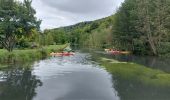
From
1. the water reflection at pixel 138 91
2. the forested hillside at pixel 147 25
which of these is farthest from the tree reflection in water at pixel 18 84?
the forested hillside at pixel 147 25

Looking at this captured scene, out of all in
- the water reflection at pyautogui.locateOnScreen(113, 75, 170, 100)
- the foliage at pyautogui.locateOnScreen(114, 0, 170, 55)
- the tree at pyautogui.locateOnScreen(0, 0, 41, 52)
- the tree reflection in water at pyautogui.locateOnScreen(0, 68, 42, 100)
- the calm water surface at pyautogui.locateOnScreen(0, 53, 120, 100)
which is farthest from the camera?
the foliage at pyautogui.locateOnScreen(114, 0, 170, 55)

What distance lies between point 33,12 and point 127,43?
1873 inches

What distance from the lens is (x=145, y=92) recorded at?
29.8m

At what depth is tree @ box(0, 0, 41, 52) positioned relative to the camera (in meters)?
64.1

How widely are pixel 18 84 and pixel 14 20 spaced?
34.1 metres

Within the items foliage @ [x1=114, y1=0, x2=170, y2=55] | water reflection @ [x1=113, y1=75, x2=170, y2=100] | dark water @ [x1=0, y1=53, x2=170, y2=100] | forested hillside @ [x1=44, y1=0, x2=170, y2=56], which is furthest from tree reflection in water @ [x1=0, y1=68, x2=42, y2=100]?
foliage @ [x1=114, y1=0, x2=170, y2=55]

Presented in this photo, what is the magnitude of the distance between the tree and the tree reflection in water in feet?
70.1

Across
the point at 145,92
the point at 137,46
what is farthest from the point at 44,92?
the point at 137,46

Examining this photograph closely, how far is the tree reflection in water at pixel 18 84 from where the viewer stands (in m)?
27.4

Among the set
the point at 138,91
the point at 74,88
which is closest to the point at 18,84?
the point at 74,88

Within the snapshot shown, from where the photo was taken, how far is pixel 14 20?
65.6 metres

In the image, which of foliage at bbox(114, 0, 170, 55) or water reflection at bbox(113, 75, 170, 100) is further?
foliage at bbox(114, 0, 170, 55)

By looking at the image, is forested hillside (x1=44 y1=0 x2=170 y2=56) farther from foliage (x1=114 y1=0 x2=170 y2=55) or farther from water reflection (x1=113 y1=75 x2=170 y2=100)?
water reflection (x1=113 y1=75 x2=170 y2=100)

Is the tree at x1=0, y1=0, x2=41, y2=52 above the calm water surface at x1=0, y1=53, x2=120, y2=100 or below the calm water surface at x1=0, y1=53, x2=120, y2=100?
above
